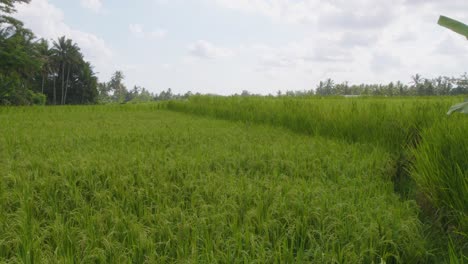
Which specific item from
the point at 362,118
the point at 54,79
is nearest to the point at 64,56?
the point at 54,79

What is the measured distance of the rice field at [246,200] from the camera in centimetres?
190

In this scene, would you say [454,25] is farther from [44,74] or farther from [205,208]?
[44,74]

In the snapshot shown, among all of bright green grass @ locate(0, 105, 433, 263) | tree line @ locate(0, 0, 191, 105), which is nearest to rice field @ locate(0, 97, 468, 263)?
bright green grass @ locate(0, 105, 433, 263)

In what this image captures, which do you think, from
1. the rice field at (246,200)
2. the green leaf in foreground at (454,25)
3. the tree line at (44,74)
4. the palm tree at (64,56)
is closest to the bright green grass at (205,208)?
the rice field at (246,200)

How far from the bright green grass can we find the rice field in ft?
0.04

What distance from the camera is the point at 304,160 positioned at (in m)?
3.66

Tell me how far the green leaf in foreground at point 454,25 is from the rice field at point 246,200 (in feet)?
3.87

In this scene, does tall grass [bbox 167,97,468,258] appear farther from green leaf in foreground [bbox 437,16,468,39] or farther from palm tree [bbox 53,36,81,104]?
palm tree [bbox 53,36,81,104]

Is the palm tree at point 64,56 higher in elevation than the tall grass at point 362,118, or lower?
higher

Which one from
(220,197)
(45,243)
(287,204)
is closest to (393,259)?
(287,204)

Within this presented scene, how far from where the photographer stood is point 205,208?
2342 mm

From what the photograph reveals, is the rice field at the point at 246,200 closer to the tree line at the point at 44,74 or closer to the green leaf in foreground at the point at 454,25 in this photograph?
the green leaf in foreground at the point at 454,25

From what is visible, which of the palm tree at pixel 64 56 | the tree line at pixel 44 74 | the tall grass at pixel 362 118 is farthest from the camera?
the palm tree at pixel 64 56

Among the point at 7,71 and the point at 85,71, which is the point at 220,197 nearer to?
the point at 7,71
